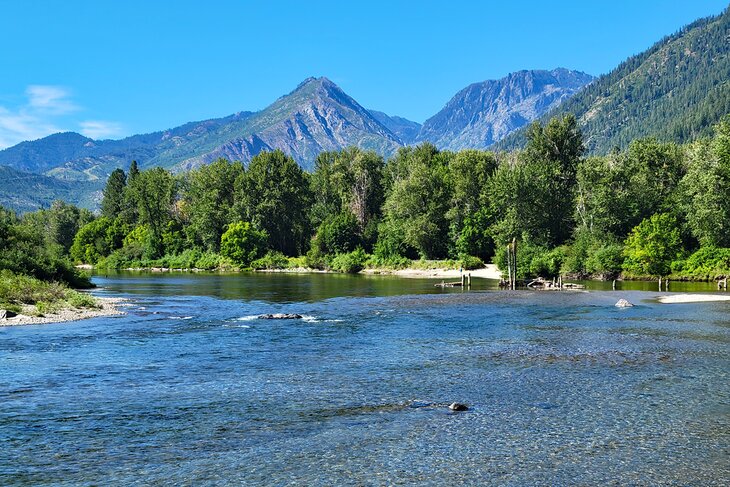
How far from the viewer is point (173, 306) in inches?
2295

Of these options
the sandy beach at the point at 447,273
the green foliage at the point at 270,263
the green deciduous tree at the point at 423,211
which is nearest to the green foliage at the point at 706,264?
the sandy beach at the point at 447,273

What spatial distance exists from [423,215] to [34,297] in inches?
3211

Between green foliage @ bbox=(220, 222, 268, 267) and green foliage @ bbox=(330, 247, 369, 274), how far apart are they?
1913 centimetres

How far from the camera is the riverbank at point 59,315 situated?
43.0 m

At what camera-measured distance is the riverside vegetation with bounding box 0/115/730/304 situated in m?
87.4

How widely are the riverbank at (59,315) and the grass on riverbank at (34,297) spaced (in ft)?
1.05

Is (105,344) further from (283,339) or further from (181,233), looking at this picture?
(181,233)

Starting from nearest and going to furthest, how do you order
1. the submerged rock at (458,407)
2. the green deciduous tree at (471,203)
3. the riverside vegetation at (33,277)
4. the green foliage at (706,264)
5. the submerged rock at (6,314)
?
the submerged rock at (458,407)
the submerged rock at (6,314)
the riverside vegetation at (33,277)
the green foliage at (706,264)
the green deciduous tree at (471,203)

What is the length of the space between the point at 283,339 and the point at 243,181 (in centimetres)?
11275

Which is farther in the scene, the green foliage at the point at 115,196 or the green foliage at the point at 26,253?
the green foliage at the point at 115,196

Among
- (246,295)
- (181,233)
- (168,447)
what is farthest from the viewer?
(181,233)

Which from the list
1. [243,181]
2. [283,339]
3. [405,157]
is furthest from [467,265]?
[283,339]

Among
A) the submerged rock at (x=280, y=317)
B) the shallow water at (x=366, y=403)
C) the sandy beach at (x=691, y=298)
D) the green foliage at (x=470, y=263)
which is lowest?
the shallow water at (x=366, y=403)

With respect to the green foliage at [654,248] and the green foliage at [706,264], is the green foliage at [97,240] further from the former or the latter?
the green foliage at [706,264]
